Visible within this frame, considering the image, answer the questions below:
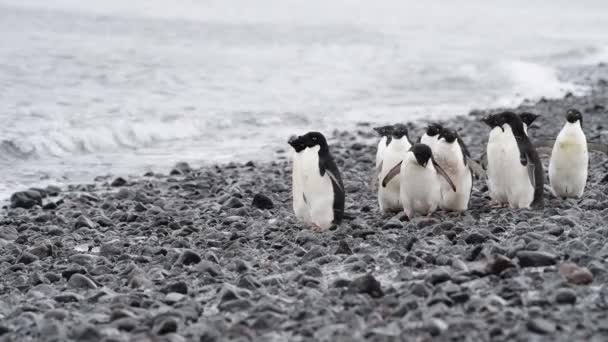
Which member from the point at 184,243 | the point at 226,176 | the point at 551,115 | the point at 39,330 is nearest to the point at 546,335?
the point at 39,330

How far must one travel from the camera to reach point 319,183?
6.74 metres

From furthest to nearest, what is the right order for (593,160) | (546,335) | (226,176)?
1. (226,176)
2. (593,160)
3. (546,335)

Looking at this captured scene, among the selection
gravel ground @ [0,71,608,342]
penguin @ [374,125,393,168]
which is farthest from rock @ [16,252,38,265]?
penguin @ [374,125,393,168]

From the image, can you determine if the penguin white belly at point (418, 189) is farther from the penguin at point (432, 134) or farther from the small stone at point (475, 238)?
the small stone at point (475, 238)

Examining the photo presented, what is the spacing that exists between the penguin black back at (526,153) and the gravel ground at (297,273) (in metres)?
0.16

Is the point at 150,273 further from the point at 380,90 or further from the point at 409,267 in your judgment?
the point at 380,90

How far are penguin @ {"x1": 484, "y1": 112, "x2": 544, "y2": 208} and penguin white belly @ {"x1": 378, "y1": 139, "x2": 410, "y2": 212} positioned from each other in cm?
71

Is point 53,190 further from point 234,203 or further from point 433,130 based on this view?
point 433,130

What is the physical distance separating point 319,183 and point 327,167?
14 cm

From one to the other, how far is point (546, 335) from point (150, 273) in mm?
2590

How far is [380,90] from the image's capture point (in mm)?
22219

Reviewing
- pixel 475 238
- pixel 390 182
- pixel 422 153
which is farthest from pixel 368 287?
pixel 390 182

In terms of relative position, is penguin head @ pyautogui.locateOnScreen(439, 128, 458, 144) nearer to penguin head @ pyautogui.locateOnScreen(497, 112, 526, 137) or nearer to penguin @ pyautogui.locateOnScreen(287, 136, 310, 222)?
penguin head @ pyautogui.locateOnScreen(497, 112, 526, 137)

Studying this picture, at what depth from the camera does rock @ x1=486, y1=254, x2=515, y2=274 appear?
4.64 meters
